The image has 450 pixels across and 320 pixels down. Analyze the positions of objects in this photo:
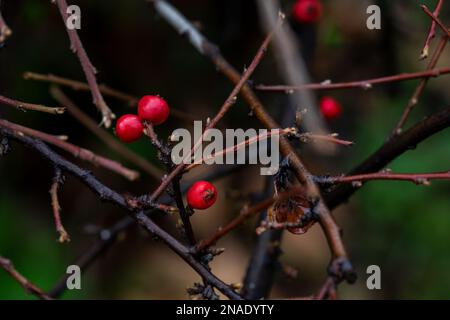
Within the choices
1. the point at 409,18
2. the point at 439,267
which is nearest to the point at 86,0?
the point at 409,18

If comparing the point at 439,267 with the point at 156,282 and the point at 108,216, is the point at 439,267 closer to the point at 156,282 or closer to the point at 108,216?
the point at 156,282

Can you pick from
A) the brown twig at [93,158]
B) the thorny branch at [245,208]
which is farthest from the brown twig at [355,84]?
the brown twig at [93,158]

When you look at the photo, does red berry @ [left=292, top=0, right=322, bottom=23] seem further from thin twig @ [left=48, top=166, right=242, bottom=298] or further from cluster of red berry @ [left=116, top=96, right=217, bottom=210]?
cluster of red berry @ [left=116, top=96, right=217, bottom=210]

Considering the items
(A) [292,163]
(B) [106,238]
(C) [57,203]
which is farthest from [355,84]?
(B) [106,238]

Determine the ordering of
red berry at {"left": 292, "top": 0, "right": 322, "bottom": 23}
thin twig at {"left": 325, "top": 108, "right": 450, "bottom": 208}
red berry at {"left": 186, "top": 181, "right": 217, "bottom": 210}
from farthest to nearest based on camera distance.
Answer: red berry at {"left": 292, "top": 0, "right": 322, "bottom": 23}, thin twig at {"left": 325, "top": 108, "right": 450, "bottom": 208}, red berry at {"left": 186, "top": 181, "right": 217, "bottom": 210}

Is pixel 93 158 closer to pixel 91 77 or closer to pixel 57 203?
pixel 91 77

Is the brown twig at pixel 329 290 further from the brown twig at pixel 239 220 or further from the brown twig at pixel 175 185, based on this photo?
the brown twig at pixel 175 185

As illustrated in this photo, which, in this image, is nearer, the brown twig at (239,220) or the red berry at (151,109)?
the brown twig at (239,220)

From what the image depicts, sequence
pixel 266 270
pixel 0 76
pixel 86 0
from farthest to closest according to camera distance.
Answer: pixel 86 0, pixel 0 76, pixel 266 270

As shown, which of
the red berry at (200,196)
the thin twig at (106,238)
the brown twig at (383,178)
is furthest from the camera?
the thin twig at (106,238)

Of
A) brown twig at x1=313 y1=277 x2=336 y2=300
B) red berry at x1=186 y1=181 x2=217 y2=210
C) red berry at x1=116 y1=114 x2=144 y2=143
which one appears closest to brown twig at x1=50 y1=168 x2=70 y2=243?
red berry at x1=116 y1=114 x2=144 y2=143

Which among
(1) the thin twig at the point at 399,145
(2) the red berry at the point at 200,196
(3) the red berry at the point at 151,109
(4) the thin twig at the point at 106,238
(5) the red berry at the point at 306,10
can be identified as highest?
(5) the red berry at the point at 306,10
